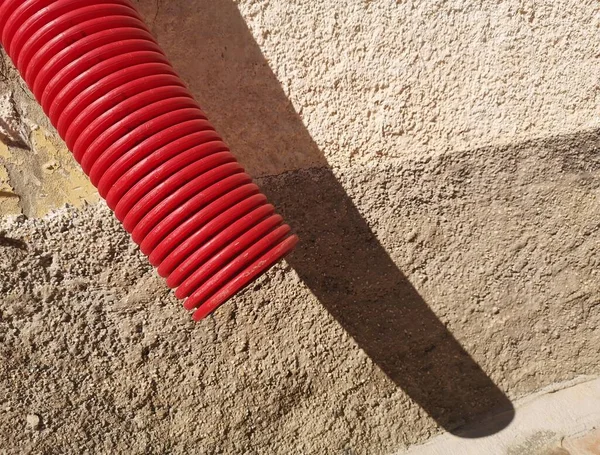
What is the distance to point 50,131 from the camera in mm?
1230

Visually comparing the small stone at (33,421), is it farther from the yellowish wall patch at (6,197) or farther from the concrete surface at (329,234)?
the yellowish wall patch at (6,197)

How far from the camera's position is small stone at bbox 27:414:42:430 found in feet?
4.30

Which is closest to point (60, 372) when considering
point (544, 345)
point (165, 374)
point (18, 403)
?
point (18, 403)

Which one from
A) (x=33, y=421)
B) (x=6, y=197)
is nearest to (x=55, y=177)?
(x=6, y=197)

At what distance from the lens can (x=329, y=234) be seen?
1.40m

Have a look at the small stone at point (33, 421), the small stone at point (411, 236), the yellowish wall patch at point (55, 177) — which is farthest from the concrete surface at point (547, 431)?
the yellowish wall patch at point (55, 177)

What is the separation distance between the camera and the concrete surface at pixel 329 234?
1270 mm

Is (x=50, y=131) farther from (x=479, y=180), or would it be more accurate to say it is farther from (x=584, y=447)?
(x=584, y=447)

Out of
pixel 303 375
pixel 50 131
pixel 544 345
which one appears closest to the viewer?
pixel 50 131

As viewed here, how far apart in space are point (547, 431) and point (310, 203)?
109 centimetres

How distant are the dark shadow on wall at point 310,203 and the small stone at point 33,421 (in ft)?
2.34

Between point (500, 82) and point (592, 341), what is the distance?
0.87 metres

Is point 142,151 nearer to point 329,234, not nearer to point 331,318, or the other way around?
point 329,234

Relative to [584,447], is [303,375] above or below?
above
